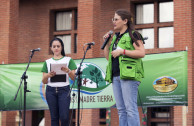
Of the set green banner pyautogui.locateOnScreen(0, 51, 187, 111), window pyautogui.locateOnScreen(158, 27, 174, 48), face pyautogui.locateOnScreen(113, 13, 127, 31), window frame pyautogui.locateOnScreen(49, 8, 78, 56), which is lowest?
green banner pyautogui.locateOnScreen(0, 51, 187, 111)

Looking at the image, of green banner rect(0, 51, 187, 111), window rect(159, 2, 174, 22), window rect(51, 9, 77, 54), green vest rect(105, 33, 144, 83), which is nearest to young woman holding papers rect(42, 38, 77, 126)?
green vest rect(105, 33, 144, 83)

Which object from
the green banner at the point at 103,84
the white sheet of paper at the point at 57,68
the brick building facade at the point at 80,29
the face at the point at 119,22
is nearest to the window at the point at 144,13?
the brick building facade at the point at 80,29

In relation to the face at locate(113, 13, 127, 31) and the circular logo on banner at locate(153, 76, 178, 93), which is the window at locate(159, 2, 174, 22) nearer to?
the circular logo on banner at locate(153, 76, 178, 93)

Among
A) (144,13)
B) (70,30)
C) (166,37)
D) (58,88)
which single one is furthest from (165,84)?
(70,30)

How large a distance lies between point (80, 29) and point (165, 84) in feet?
14.7

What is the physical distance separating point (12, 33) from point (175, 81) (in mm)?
6907

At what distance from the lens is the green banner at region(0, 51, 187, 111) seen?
999 centimetres

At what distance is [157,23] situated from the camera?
1499 centimetres

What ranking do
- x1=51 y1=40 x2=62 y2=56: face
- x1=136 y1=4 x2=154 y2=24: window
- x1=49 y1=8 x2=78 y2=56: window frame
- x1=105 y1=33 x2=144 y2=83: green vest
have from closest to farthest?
x1=105 y1=33 x2=144 y2=83: green vest
x1=51 y1=40 x2=62 y2=56: face
x1=136 y1=4 x2=154 y2=24: window
x1=49 y1=8 x2=78 y2=56: window frame

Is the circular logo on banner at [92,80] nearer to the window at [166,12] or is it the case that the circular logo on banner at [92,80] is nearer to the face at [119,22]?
the window at [166,12]

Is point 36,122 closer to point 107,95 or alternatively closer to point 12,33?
point 12,33

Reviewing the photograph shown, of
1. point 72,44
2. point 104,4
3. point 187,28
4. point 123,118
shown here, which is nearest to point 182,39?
point 187,28

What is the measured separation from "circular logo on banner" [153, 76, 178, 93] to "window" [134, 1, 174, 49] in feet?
15.2

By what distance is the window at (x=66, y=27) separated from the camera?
1672 cm
